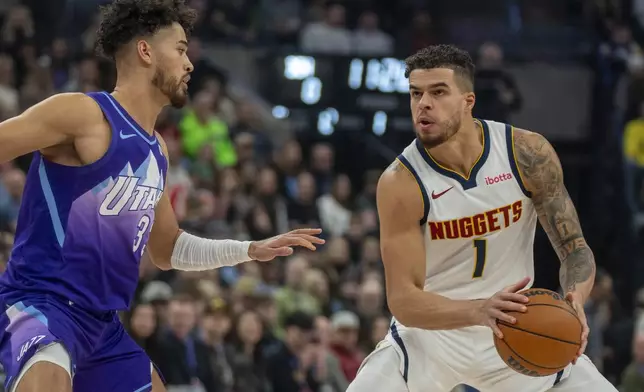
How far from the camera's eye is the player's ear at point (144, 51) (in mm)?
5781

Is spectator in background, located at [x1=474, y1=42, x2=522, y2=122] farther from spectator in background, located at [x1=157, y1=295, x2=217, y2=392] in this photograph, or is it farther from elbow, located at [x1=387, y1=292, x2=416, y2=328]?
elbow, located at [x1=387, y1=292, x2=416, y2=328]

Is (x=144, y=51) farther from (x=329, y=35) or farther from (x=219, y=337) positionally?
(x=329, y=35)

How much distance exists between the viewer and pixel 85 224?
5469mm

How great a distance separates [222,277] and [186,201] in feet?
2.81

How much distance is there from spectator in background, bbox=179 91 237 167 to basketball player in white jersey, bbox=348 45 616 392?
7.16 metres

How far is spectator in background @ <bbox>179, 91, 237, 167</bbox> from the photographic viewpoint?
43.9 ft

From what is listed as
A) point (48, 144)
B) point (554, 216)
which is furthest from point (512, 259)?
point (48, 144)

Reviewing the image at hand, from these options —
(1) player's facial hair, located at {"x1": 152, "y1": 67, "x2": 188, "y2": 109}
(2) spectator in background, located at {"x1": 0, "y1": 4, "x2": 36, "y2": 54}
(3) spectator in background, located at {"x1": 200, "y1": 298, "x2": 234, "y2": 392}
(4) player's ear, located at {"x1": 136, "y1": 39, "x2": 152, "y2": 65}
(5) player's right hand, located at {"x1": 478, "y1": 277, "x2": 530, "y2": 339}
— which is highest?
(2) spectator in background, located at {"x1": 0, "y1": 4, "x2": 36, "y2": 54}

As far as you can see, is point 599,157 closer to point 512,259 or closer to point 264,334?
point 264,334

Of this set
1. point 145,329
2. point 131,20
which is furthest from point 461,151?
point 145,329

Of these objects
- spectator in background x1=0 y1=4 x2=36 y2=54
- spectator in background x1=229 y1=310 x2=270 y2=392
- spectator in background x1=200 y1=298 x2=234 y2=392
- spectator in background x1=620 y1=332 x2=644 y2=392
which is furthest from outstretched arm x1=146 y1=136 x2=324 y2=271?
spectator in background x1=0 y1=4 x2=36 y2=54

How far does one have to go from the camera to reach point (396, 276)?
234 inches

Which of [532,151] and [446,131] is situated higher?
[446,131]

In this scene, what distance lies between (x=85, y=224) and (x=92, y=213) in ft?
0.20
